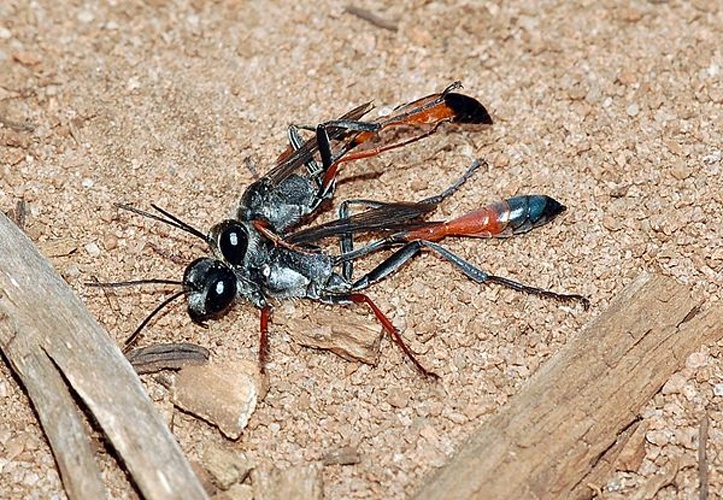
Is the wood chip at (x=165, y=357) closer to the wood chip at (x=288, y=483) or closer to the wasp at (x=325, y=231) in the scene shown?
the wasp at (x=325, y=231)

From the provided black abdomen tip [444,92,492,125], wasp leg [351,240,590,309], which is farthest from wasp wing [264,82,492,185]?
wasp leg [351,240,590,309]

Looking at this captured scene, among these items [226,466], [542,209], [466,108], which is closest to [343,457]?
[226,466]

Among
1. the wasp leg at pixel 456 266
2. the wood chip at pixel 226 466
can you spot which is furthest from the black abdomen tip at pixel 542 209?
the wood chip at pixel 226 466

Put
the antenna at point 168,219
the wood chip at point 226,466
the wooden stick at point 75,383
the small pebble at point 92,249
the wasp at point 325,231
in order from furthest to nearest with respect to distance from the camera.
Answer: the small pebble at point 92,249, the antenna at point 168,219, the wasp at point 325,231, the wood chip at point 226,466, the wooden stick at point 75,383

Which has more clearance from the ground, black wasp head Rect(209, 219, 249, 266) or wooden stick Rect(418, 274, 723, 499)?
black wasp head Rect(209, 219, 249, 266)

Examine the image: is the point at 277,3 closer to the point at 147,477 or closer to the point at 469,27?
the point at 469,27

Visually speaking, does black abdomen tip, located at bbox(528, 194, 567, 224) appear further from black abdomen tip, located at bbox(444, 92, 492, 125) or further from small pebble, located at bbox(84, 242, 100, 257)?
small pebble, located at bbox(84, 242, 100, 257)

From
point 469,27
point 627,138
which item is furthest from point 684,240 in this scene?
point 469,27
